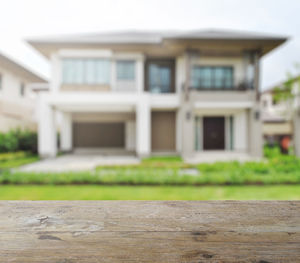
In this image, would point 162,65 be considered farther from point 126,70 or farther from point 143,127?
point 143,127

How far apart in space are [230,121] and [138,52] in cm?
757

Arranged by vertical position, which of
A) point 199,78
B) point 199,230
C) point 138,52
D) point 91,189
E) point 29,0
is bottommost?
point 91,189

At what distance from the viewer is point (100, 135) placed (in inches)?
653

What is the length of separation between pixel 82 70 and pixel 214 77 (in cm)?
852

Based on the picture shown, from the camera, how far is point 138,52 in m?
13.6

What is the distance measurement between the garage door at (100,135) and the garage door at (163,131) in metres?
3.08

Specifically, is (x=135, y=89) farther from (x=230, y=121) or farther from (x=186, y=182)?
(x=186, y=182)

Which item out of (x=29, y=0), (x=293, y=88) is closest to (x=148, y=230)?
(x=29, y=0)

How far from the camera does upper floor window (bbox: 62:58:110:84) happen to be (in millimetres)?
13148

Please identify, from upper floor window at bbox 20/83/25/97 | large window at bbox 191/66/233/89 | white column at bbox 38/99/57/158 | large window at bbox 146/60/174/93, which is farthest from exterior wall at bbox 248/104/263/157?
upper floor window at bbox 20/83/25/97

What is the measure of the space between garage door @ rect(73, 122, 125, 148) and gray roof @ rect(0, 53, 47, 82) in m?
5.82

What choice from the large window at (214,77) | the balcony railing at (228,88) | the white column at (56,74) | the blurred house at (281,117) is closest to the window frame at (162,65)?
the large window at (214,77)

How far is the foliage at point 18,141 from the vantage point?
39.9 ft

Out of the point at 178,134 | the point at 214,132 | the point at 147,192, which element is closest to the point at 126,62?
the point at 178,134
